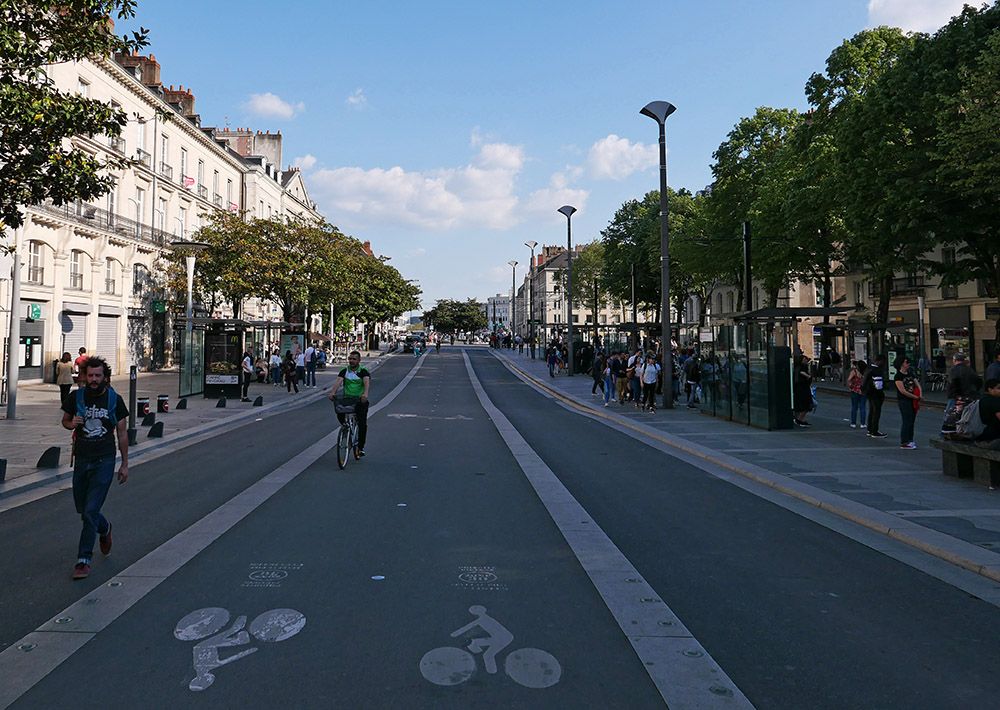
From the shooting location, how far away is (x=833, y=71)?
101 feet

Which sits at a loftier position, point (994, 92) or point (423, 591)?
point (994, 92)

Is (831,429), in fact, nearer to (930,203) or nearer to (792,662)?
(930,203)

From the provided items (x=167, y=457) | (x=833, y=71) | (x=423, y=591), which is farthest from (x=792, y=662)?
(x=833, y=71)

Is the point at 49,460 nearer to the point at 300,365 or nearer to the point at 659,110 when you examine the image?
the point at 659,110

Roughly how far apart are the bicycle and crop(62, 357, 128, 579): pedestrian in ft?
15.5

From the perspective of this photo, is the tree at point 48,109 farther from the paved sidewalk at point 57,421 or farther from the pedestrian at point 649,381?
the pedestrian at point 649,381

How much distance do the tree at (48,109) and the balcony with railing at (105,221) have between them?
2220 cm

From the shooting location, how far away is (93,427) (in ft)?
19.4

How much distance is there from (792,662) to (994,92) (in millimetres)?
18619

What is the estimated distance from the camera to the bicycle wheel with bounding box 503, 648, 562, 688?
152 inches

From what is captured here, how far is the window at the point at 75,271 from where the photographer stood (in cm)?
3341

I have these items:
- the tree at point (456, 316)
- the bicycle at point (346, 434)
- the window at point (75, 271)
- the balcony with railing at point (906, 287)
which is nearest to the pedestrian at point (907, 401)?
the bicycle at point (346, 434)

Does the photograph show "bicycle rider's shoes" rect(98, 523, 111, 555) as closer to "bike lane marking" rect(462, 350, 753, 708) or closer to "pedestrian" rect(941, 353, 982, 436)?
"bike lane marking" rect(462, 350, 753, 708)

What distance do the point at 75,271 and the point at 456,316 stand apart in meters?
120
